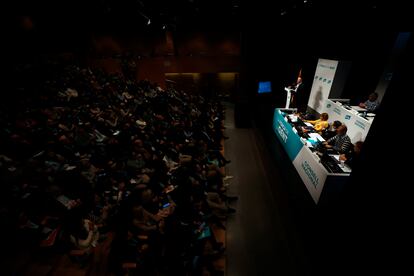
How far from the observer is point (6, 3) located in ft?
25.8

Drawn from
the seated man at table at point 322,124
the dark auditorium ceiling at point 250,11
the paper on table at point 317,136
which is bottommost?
the paper on table at point 317,136

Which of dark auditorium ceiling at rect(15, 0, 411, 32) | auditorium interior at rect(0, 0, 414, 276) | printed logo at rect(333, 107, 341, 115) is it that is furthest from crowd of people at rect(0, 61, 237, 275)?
dark auditorium ceiling at rect(15, 0, 411, 32)

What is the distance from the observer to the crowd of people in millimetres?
2932

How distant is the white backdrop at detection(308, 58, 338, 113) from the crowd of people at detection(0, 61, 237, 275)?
372cm

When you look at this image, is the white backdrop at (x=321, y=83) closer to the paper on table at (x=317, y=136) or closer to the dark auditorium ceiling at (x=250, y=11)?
the dark auditorium ceiling at (x=250, y=11)

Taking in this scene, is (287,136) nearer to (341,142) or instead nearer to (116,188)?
(341,142)

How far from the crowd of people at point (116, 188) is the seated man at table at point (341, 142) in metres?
2.48

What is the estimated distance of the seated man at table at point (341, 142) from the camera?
3.85 meters

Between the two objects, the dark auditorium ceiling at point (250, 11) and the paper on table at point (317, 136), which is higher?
the dark auditorium ceiling at point (250, 11)

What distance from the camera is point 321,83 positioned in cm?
665

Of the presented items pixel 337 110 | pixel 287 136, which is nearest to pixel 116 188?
pixel 287 136

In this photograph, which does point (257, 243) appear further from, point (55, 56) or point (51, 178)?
point (55, 56)

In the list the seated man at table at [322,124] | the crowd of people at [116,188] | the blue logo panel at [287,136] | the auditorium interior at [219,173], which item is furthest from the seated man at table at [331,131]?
the crowd of people at [116,188]

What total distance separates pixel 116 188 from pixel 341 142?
4.96m
